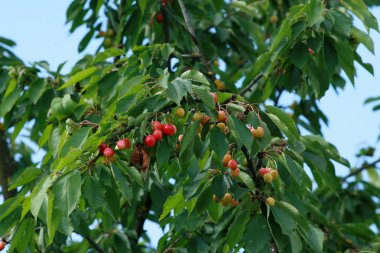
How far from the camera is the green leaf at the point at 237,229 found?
3189 mm

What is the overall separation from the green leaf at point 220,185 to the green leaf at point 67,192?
550 millimetres

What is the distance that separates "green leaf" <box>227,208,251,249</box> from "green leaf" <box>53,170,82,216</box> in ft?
2.06

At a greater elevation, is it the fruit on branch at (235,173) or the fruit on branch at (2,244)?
the fruit on branch at (235,173)

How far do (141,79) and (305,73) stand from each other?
52.4 inches

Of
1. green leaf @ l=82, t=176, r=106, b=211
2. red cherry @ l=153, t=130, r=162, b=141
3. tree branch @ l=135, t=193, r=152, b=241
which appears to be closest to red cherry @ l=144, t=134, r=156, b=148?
red cherry @ l=153, t=130, r=162, b=141

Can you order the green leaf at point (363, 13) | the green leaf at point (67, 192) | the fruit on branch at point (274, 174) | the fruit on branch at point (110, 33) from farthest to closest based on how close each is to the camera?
the fruit on branch at point (110, 33) → the green leaf at point (363, 13) → the fruit on branch at point (274, 174) → the green leaf at point (67, 192)

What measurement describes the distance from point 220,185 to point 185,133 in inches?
12.0

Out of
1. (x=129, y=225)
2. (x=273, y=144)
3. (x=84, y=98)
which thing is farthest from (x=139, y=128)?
(x=129, y=225)

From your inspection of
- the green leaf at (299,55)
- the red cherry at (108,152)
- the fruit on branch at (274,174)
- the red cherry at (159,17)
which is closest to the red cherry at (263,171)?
the fruit on branch at (274,174)

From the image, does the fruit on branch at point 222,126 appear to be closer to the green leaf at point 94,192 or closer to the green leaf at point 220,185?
the green leaf at point 220,185

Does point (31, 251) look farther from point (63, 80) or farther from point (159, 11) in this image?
point (159, 11)

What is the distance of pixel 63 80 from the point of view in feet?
15.6

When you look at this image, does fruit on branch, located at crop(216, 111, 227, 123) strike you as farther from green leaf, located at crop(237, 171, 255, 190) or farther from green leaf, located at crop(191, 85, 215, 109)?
green leaf, located at crop(237, 171, 255, 190)

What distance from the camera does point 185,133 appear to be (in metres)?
3.03
